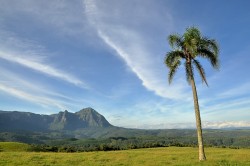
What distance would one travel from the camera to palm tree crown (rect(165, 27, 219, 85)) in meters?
39.3

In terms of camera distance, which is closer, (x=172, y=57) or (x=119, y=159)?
(x=172, y=57)

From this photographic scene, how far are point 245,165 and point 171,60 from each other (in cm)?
1703

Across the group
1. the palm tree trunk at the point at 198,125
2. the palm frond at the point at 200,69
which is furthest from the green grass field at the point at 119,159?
the palm frond at the point at 200,69

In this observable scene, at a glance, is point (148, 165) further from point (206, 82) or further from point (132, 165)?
point (206, 82)

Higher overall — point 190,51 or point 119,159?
point 190,51

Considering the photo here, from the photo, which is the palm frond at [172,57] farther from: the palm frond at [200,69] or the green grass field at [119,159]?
the green grass field at [119,159]

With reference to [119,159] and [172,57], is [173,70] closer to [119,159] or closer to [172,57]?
[172,57]

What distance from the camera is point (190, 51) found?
1559 inches

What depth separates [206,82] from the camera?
129 ft

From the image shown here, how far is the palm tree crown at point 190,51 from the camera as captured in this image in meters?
39.3

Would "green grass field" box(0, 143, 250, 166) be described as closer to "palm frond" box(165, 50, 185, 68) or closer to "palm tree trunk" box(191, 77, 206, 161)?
"palm tree trunk" box(191, 77, 206, 161)

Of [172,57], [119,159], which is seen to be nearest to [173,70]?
[172,57]

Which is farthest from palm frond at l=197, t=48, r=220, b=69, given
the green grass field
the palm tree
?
the green grass field

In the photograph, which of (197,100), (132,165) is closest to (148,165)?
(132,165)
